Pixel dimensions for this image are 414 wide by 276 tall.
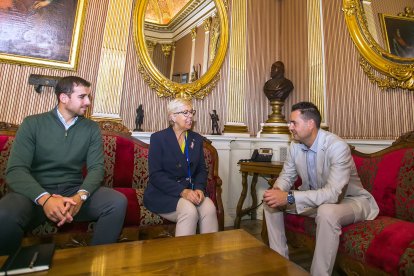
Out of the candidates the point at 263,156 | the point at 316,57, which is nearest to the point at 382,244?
the point at 263,156

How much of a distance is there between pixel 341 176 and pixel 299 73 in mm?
2509

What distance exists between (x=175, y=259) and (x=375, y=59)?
3043 millimetres

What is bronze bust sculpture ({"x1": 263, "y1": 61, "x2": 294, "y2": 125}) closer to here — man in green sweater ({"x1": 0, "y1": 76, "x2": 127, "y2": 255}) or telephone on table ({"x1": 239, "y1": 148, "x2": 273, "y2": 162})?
telephone on table ({"x1": 239, "y1": 148, "x2": 273, "y2": 162})

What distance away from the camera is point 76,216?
174 centimetres

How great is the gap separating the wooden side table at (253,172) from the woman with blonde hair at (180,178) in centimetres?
94

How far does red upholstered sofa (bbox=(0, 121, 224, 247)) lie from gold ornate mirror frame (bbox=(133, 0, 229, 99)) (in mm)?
879

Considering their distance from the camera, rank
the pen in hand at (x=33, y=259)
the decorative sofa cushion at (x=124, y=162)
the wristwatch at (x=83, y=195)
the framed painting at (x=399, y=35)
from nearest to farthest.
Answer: the pen in hand at (x=33, y=259), the wristwatch at (x=83, y=195), the decorative sofa cushion at (x=124, y=162), the framed painting at (x=399, y=35)

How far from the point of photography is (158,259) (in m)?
1.05

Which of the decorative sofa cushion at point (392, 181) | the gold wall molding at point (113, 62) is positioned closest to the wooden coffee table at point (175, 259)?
the decorative sofa cushion at point (392, 181)

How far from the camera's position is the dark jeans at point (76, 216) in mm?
1409

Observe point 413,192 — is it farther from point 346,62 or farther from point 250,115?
point 250,115

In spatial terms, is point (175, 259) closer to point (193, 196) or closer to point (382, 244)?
point (193, 196)

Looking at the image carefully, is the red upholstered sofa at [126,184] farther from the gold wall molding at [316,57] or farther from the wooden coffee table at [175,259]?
the gold wall molding at [316,57]

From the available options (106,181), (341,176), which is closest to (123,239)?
(106,181)
